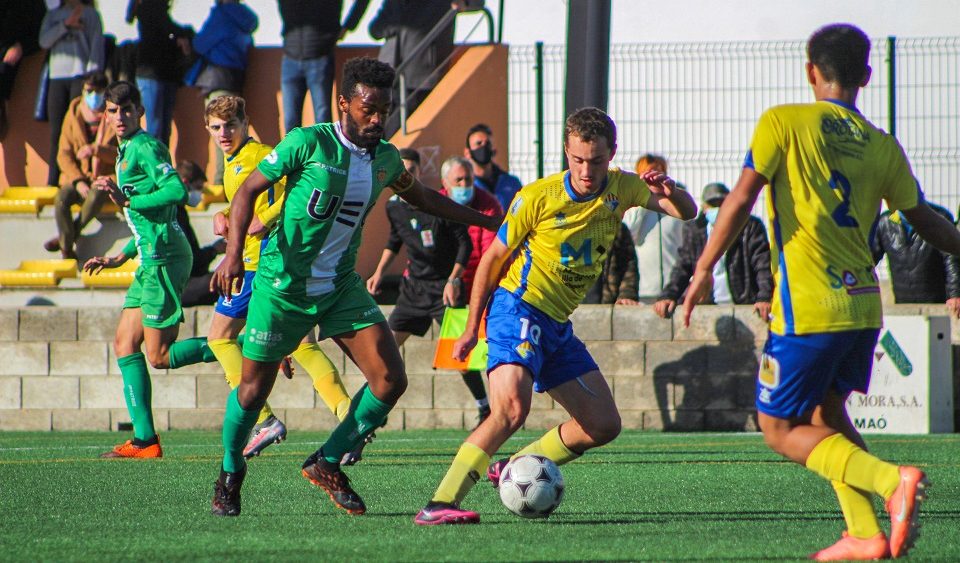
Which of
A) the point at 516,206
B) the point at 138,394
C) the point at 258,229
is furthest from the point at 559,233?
the point at 138,394

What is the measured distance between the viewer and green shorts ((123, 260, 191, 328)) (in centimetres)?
934

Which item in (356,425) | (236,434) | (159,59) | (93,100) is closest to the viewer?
(236,434)

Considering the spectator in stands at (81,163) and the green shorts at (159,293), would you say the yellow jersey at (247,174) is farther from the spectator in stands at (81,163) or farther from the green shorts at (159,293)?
the spectator in stands at (81,163)

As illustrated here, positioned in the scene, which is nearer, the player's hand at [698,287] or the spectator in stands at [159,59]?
the player's hand at [698,287]

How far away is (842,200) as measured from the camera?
4883 millimetres

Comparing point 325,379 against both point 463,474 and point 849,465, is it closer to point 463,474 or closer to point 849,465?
point 463,474

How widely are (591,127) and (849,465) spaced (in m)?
1.99

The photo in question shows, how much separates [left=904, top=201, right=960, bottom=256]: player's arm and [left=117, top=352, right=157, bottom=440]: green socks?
574 centimetres

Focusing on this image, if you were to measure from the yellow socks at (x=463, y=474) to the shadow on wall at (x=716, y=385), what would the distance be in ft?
21.4

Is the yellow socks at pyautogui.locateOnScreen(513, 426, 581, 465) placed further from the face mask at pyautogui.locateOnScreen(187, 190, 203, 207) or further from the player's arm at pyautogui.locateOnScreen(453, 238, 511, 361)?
the face mask at pyautogui.locateOnScreen(187, 190, 203, 207)

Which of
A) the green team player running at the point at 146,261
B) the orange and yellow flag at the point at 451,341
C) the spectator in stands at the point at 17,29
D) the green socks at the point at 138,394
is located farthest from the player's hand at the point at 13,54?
the green socks at the point at 138,394

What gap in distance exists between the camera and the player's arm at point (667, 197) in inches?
233

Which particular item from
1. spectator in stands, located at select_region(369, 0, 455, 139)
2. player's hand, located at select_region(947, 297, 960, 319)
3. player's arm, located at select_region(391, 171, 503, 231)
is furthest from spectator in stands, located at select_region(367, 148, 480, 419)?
player's arm, located at select_region(391, 171, 503, 231)

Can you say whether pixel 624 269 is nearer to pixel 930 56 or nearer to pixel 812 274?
pixel 930 56
